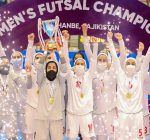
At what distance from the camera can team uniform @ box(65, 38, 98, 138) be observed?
4465mm

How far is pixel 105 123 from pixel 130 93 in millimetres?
456

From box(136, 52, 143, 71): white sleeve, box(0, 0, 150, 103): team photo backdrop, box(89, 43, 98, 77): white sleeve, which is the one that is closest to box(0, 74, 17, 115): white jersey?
box(0, 0, 150, 103): team photo backdrop

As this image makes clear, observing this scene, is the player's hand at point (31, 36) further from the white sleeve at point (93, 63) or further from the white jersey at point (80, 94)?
the white sleeve at point (93, 63)

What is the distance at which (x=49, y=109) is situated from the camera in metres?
4.48

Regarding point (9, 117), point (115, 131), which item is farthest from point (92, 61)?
point (9, 117)

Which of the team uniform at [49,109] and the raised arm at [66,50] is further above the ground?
the raised arm at [66,50]

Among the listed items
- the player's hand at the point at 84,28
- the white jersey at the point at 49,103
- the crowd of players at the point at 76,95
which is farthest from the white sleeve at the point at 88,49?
the white jersey at the point at 49,103

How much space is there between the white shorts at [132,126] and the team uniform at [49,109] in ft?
2.33

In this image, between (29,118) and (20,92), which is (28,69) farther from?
(29,118)

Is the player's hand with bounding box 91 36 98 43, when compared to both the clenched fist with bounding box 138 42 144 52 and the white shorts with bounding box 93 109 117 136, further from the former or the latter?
the white shorts with bounding box 93 109 117 136

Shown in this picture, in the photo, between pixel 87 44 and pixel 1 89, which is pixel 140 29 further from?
pixel 1 89

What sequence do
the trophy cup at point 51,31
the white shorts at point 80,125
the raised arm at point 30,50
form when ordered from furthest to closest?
the trophy cup at point 51,31
the raised arm at point 30,50
the white shorts at point 80,125

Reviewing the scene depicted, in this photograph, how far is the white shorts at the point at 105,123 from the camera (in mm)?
4582

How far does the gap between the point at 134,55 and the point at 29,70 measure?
50.7 inches
